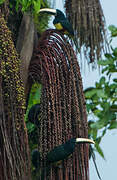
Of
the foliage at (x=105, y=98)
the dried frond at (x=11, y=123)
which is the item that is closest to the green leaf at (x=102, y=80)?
the foliage at (x=105, y=98)

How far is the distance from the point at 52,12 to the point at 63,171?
832 millimetres

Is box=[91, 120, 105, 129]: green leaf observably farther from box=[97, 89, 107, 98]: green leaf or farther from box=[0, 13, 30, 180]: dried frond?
box=[0, 13, 30, 180]: dried frond

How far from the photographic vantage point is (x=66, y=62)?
1.95 metres

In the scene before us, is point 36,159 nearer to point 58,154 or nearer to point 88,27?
point 58,154

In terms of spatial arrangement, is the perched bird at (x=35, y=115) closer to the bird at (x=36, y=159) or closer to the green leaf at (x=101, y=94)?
the bird at (x=36, y=159)

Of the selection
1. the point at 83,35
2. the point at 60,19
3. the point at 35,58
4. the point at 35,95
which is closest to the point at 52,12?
the point at 60,19

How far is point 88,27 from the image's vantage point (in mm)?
2568

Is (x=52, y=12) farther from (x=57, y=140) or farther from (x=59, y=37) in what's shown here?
(x=57, y=140)

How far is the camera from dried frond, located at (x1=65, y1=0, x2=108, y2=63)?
252 cm

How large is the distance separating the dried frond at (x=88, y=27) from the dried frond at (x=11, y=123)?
0.91m

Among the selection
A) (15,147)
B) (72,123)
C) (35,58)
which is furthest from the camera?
(35,58)

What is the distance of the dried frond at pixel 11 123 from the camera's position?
1.58 meters

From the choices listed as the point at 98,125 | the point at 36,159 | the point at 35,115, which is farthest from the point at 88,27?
the point at 36,159

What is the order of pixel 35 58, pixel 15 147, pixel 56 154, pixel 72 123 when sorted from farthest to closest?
pixel 35 58 < pixel 72 123 < pixel 56 154 < pixel 15 147
